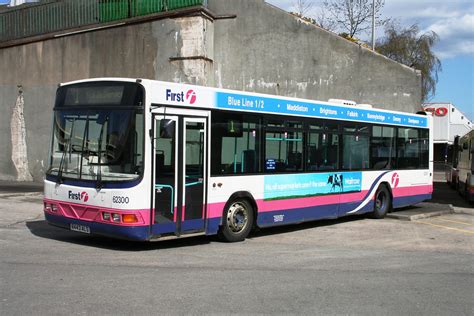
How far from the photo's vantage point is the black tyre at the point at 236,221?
9.60 m

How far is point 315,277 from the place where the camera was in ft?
23.2

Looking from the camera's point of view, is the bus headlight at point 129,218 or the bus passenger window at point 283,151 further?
the bus passenger window at point 283,151

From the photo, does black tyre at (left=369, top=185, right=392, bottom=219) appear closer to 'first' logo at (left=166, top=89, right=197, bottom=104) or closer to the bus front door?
the bus front door

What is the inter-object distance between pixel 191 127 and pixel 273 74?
10.4 meters

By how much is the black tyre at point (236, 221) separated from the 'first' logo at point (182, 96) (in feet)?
6.99

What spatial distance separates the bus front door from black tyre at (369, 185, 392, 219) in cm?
645

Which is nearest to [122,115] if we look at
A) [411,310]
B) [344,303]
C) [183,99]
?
[183,99]

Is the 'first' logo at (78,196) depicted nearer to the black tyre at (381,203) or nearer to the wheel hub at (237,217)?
the wheel hub at (237,217)

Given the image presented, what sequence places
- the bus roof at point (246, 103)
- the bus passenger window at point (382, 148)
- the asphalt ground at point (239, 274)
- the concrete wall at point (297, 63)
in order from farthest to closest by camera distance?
the concrete wall at point (297, 63), the bus passenger window at point (382, 148), the bus roof at point (246, 103), the asphalt ground at point (239, 274)

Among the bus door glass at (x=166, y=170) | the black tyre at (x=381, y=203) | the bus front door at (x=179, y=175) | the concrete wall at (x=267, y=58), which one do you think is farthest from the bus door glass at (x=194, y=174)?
the concrete wall at (x=267, y=58)

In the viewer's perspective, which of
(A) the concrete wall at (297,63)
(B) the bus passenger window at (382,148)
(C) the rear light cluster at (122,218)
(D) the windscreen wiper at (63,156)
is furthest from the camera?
(A) the concrete wall at (297,63)

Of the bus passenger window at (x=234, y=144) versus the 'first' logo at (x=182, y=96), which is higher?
the 'first' logo at (x=182, y=96)

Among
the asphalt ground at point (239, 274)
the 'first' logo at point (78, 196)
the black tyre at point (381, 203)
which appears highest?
the 'first' logo at point (78, 196)

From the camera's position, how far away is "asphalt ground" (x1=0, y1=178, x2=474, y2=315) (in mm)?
5578
